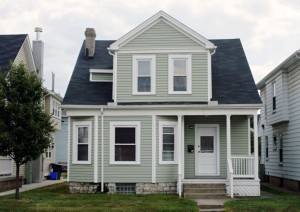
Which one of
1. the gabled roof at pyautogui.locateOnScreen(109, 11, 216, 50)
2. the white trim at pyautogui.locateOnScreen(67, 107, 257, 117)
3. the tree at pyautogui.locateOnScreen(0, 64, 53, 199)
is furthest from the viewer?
the gabled roof at pyautogui.locateOnScreen(109, 11, 216, 50)

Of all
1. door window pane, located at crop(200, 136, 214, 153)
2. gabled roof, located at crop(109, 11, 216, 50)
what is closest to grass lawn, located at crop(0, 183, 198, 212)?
door window pane, located at crop(200, 136, 214, 153)

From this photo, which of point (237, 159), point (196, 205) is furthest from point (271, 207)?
point (237, 159)

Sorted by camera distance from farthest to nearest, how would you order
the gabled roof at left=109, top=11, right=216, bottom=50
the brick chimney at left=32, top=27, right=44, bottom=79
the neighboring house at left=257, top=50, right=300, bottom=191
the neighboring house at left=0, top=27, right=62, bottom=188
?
the brick chimney at left=32, top=27, right=44, bottom=79, the neighboring house at left=0, top=27, right=62, bottom=188, the neighboring house at left=257, top=50, right=300, bottom=191, the gabled roof at left=109, top=11, right=216, bottom=50

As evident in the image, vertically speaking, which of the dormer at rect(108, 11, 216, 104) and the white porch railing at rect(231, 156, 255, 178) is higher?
the dormer at rect(108, 11, 216, 104)

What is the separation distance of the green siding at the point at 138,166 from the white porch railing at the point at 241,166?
10.8 feet

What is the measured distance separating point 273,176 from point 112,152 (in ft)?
35.6

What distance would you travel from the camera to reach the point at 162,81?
805 inches

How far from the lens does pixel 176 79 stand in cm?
2048

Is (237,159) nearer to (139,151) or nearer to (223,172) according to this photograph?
(223,172)

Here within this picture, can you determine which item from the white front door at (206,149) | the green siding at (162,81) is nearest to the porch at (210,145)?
the white front door at (206,149)

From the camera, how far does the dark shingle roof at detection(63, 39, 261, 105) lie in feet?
67.2

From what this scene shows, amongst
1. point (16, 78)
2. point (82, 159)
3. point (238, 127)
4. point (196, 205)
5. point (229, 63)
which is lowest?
point (196, 205)

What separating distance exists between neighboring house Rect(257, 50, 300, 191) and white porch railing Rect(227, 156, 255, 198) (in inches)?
113

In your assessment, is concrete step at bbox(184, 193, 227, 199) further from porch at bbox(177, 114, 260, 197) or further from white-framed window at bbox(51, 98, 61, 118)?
white-framed window at bbox(51, 98, 61, 118)
